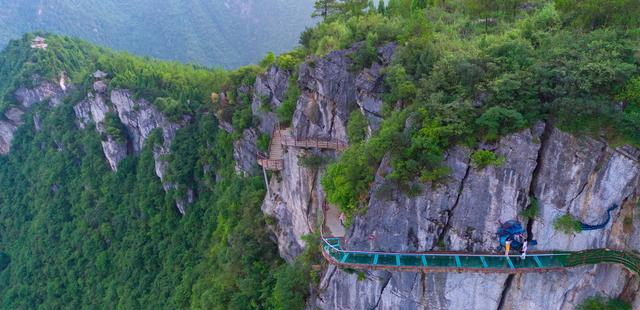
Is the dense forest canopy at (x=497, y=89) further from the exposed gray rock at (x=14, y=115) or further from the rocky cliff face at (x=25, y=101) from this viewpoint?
the exposed gray rock at (x=14, y=115)

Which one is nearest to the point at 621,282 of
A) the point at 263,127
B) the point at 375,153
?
the point at 375,153

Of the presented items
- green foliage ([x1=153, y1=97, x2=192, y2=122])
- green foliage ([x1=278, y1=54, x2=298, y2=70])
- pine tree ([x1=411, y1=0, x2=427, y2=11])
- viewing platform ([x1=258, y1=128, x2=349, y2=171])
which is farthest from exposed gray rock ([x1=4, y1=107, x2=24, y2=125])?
pine tree ([x1=411, y1=0, x2=427, y2=11])

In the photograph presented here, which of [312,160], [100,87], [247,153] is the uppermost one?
[100,87]

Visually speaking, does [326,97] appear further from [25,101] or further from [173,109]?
[25,101]

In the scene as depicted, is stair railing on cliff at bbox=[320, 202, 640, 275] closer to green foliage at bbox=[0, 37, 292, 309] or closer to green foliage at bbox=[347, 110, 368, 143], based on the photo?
green foliage at bbox=[0, 37, 292, 309]

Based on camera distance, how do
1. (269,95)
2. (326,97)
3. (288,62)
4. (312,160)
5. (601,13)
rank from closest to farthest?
(601,13)
(312,160)
(326,97)
(288,62)
(269,95)

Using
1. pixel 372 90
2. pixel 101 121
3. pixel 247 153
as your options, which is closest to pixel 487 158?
pixel 372 90
